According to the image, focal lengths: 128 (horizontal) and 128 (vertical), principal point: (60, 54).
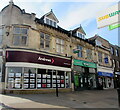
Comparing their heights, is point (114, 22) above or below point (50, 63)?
above

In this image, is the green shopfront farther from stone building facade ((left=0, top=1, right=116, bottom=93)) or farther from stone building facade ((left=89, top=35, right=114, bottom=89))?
stone building facade ((left=89, top=35, right=114, bottom=89))

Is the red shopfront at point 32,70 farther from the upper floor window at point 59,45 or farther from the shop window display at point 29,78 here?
the upper floor window at point 59,45

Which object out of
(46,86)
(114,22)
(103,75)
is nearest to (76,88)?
(46,86)

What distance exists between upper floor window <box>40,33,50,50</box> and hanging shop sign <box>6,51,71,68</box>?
1372 mm

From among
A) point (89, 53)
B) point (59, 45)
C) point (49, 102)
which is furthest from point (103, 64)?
point (49, 102)

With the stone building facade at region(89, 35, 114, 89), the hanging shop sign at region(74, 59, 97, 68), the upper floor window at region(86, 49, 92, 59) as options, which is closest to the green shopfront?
the hanging shop sign at region(74, 59, 97, 68)

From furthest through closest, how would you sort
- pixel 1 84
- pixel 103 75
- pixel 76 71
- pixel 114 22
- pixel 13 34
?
1. pixel 103 75
2. pixel 76 71
3. pixel 13 34
4. pixel 1 84
5. pixel 114 22

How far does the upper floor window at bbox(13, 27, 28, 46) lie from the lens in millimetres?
13312

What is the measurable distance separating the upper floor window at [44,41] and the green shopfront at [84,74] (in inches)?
190

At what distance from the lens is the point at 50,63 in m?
14.7

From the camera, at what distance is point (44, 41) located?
15234mm

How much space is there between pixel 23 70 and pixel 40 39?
4.30 m

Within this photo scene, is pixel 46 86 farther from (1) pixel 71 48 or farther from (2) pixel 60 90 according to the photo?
(1) pixel 71 48

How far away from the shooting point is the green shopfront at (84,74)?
18.0m
